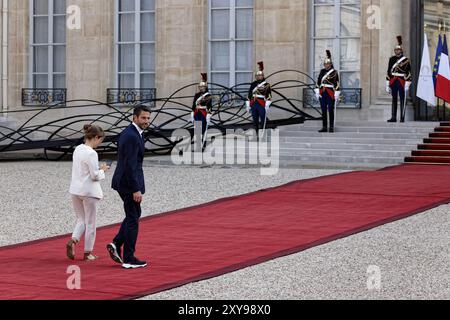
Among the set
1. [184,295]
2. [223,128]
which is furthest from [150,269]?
[223,128]

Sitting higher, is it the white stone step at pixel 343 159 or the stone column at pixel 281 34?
the stone column at pixel 281 34

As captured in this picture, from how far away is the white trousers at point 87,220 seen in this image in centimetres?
1123

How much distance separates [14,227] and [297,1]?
14.8 metres

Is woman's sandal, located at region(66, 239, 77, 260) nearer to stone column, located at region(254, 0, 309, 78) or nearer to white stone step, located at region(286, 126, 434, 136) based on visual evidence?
white stone step, located at region(286, 126, 434, 136)

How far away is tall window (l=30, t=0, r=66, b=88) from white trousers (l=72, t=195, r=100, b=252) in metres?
19.5

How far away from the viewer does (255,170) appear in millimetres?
21266

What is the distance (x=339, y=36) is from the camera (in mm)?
27078

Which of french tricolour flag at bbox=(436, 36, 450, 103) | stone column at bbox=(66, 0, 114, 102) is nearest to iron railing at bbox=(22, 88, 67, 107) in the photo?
stone column at bbox=(66, 0, 114, 102)

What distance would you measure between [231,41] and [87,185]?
17.6 metres

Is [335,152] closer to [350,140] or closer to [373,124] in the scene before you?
[350,140]

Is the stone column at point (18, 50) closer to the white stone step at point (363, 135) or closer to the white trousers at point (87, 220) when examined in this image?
the white stone step at point (363, 135)

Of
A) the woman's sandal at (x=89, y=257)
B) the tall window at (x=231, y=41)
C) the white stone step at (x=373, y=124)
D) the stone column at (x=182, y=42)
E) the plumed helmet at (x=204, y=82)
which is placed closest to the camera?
the woman's sandal at (x=89, y=257)

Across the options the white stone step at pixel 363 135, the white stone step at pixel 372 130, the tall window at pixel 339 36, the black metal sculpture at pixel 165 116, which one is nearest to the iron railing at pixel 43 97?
the black metal sculpture at pixel 165 116

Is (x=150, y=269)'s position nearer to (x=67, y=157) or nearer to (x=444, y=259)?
(x=444, y=259)
